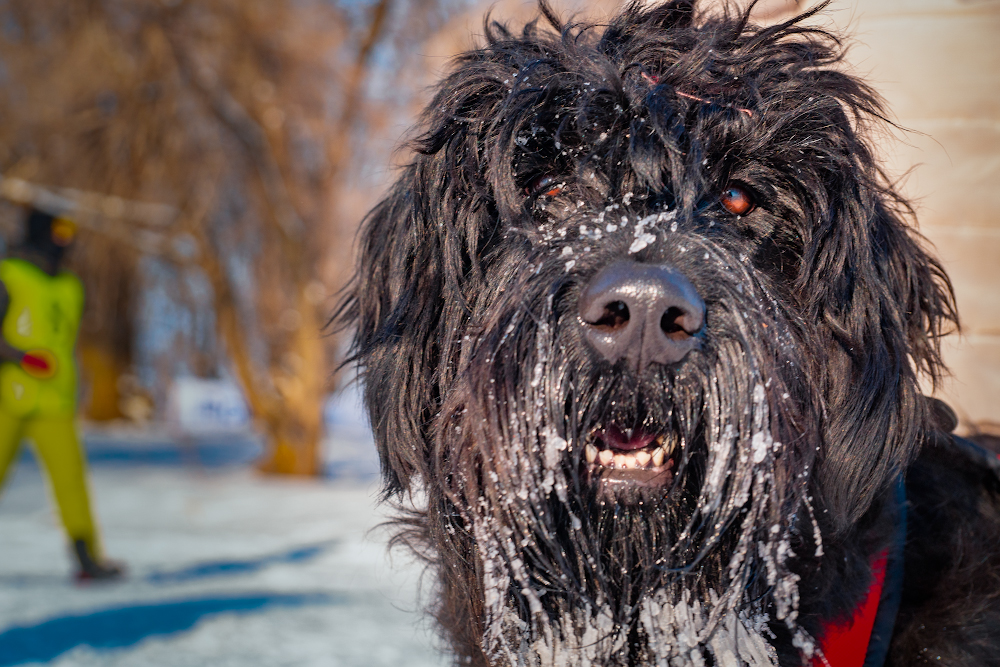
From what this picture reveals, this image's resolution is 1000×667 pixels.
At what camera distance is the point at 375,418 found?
5.80 feet

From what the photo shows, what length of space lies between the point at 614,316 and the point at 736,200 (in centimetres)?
49

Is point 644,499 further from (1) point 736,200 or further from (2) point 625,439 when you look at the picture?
(1) point 736,200

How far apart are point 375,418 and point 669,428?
714 mm

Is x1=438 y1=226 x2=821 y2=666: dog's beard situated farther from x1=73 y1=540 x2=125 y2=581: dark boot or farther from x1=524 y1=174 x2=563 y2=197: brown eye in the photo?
x1=73 y1=540 x2=125 y2=581: dark boot

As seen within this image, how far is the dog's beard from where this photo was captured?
4.38 feet

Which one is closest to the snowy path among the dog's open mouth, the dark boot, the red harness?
the dark boot

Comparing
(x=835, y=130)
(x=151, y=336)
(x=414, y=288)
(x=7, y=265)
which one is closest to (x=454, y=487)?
(x=414, y=288)

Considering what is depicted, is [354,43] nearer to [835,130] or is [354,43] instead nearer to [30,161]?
[30,161]

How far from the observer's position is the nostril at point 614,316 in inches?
50.2

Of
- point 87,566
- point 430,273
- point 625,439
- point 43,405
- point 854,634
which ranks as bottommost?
point 87,566

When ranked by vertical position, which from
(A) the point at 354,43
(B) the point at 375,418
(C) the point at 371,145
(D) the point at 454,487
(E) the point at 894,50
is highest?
(A) the point at 354,43

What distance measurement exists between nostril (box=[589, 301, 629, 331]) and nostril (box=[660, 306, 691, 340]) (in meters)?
0.06

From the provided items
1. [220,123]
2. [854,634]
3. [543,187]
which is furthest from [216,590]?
[220,123]

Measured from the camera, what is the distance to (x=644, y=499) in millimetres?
1419
